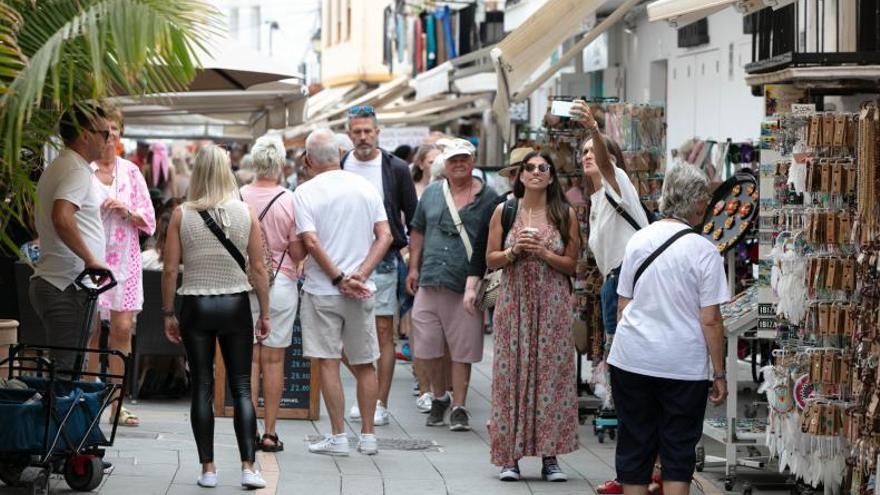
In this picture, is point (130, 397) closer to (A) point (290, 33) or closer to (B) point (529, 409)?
(B) point (529, 409)

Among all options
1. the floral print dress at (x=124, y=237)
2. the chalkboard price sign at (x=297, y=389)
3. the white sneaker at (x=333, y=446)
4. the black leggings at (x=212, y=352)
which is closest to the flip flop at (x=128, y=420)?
the floral print dress at (x=124, y=237)

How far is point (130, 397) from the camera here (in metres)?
13.2

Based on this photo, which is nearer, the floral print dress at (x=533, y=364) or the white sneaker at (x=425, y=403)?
the floral print dress at (x=533, y=364)

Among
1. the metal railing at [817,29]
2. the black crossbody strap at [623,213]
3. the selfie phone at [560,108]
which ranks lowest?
the black crossbody strap at [623,213]

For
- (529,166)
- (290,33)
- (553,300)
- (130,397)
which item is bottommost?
(130,397)

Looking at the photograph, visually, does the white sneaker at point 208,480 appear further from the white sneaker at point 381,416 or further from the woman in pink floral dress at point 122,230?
the white sneaker at point 381,416

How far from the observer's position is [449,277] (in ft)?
39.4

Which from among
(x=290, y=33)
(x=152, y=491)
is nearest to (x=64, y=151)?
(x=152, y=491)

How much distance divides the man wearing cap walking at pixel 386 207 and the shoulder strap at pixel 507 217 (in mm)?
2166

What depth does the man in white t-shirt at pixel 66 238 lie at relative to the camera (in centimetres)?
912

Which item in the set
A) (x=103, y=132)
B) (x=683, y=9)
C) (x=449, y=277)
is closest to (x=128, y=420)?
(x=449, y=277)

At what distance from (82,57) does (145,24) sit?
26.3 inches

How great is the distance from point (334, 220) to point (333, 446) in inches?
55.5

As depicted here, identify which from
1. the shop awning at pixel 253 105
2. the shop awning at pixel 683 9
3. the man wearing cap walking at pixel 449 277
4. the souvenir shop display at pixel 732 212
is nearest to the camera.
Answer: the shop awning at pixel 683 9
